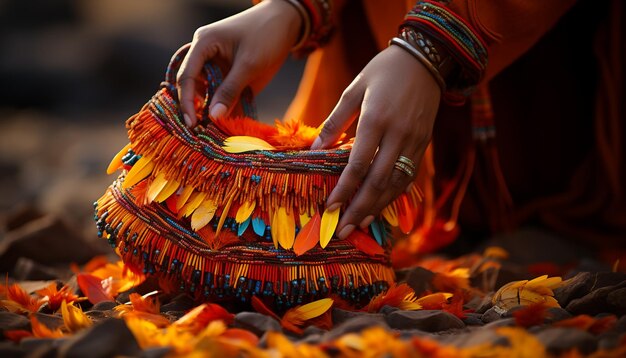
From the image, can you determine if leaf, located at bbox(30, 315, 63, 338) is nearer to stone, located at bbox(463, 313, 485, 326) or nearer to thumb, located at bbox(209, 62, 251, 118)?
thumb, located at bbox(209, 62, 251, 118)

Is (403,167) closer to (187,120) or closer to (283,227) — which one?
(283,227)

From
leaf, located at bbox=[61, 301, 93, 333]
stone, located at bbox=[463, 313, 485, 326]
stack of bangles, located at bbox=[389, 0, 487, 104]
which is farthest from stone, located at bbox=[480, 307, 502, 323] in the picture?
leaf, located at bbox=[61, 301, 93, 333]

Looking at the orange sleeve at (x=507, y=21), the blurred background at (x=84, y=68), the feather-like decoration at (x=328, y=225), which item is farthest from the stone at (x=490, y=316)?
the blurred background at (x=84, y=68)

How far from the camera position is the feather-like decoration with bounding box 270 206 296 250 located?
38.9 inches

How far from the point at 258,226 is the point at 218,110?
0.25 metres

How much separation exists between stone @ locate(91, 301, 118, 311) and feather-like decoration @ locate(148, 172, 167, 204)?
21cm

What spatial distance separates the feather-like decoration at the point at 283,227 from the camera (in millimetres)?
987

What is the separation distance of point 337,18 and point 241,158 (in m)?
0.80

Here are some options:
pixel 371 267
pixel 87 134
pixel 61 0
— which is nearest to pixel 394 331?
pixel 371 267

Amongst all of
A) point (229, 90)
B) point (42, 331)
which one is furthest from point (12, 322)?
point (229, 90)

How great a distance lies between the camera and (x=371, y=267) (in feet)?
3.42

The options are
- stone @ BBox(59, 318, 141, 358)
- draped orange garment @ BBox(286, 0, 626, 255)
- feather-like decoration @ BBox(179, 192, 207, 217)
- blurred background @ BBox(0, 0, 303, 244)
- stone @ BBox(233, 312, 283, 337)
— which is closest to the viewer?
stone @ BBox(59, 318, 141, 358)

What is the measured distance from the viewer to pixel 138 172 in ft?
3.46

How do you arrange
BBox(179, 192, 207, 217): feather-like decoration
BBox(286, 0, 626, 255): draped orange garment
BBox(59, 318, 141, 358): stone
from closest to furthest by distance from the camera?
BBox(59, 318, 141, 358): stone → BBox(179, 192, 207, 217): feather-like decoration → BBox(286, 0, 626, 255): draped orange garment
